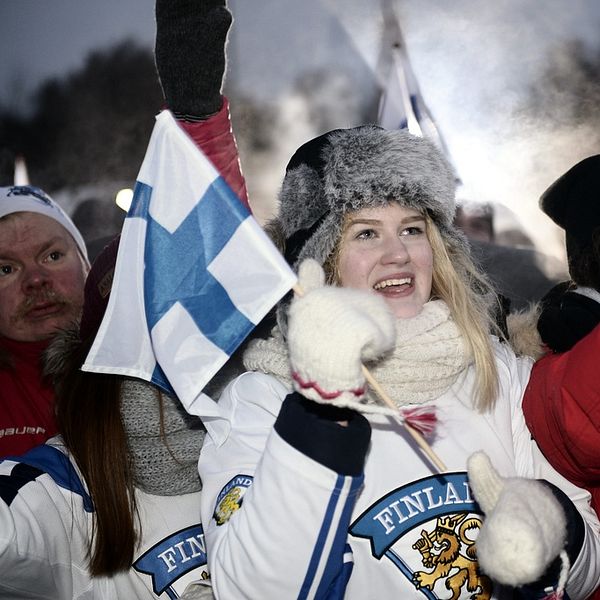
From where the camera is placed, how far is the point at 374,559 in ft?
5.45

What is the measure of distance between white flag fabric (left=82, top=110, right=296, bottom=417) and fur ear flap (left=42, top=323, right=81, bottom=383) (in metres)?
0.29

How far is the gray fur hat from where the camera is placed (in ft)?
6.05

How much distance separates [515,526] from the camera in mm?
1254

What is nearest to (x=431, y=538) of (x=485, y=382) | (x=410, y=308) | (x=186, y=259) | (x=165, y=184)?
(x=485, y=382)

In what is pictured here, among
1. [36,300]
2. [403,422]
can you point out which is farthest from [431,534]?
[36,300]

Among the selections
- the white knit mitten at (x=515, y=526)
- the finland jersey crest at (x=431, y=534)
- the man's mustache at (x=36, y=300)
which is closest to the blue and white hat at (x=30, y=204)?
the man's mustache at (x=36, y=300)

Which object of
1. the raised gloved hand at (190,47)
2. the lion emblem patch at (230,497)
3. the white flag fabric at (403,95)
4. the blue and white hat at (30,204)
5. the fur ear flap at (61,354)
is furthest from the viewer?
the white flag fabric at (403,95)

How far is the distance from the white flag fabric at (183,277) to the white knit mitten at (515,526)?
1.73 ft

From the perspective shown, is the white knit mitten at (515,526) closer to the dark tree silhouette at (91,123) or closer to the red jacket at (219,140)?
the red jacket at (219,140)

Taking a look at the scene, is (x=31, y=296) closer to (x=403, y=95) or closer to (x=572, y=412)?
(x=572, y=412)

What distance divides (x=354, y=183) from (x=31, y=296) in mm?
1310

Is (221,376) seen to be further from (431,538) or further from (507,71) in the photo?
(507,71)

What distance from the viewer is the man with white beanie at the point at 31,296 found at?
245 centimetres

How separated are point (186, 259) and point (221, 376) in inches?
22.2
